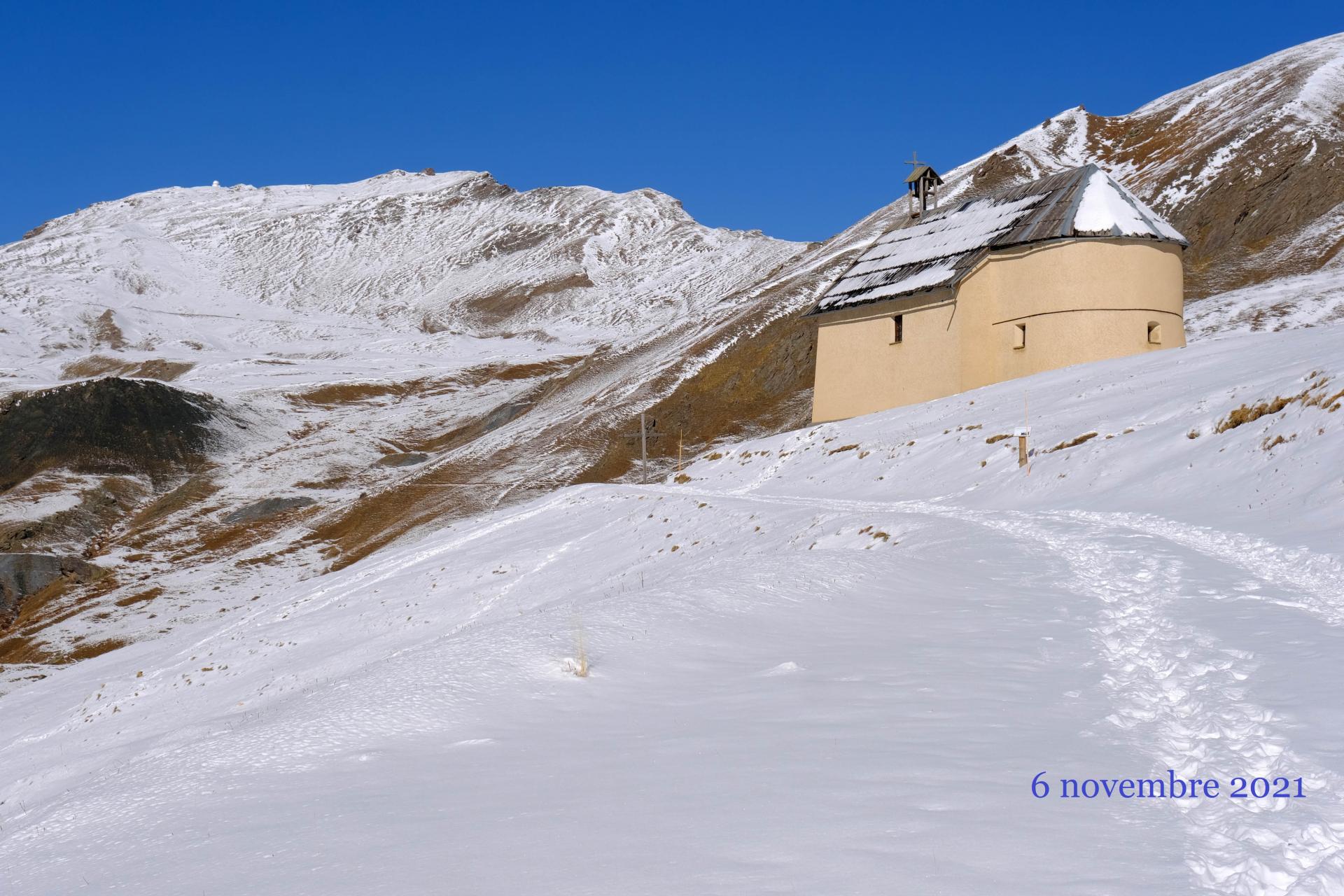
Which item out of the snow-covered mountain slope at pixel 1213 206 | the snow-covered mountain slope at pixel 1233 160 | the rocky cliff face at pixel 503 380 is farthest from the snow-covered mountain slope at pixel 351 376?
the snow-covered mountain slope at pixel 1233 160

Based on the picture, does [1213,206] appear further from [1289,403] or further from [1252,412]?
[1289,403]

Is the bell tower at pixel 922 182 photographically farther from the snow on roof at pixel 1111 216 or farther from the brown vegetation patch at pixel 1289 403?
the brown vegetation patch at pixel 1289 403

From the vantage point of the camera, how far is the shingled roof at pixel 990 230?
44188 mm

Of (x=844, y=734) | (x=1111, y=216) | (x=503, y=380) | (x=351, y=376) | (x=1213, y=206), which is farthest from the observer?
→ (x=351, y=376)

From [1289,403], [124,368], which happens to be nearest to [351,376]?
[124,368]

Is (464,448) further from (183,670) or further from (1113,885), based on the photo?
(1113,885)

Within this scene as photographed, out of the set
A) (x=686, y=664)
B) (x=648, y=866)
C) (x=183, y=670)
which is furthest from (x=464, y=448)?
(x=648, y=866)

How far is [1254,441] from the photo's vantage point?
2025 centimetres

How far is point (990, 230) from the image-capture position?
47031 millimetres

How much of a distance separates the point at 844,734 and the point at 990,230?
141 feet

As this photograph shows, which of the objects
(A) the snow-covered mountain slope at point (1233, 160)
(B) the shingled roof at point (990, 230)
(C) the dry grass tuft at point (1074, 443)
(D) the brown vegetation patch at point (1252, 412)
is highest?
(A) the snow-covered mountain slope at point (1233, 160)

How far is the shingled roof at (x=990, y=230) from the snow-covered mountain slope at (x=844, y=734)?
23.1m

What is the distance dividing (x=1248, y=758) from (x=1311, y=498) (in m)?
11.7

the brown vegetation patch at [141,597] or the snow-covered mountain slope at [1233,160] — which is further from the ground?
the snow-covered mountain slope at [1233,160]
